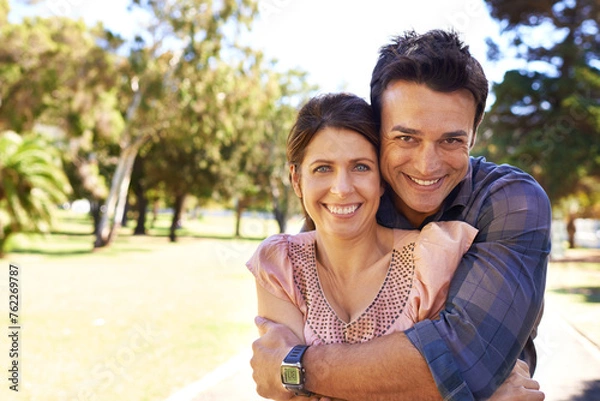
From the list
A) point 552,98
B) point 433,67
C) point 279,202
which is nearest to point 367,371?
point 433,67

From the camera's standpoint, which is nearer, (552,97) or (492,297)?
(492,297)

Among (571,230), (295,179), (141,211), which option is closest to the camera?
(295,179)

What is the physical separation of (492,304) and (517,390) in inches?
14.2

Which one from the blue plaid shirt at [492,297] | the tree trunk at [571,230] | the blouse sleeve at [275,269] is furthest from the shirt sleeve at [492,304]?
the tree trunk at [571,230]

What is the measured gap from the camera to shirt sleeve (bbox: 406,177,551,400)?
197 cm

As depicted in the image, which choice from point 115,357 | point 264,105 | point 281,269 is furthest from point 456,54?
point 264,105

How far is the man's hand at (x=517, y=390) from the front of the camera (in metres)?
2.09

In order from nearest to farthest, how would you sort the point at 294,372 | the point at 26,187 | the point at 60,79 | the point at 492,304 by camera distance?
1. the point at 492,304
2. the point at 294,372
3. the point at 26,187
4. the point at 60,79

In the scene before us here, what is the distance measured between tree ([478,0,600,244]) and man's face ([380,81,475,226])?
20872 millimetres

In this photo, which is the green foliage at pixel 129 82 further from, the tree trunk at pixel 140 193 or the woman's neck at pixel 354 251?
the woman's neck at pixel 354 251

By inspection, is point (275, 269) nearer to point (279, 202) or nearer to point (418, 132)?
point (418, 132)

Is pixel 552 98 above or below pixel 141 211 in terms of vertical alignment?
above

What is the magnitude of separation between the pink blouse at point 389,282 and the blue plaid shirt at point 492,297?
8 centimetres

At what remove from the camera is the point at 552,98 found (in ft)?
75.5
